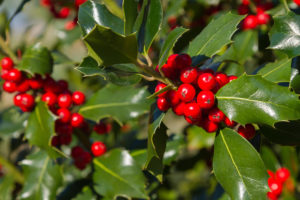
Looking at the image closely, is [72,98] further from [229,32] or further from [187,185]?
[187,185]

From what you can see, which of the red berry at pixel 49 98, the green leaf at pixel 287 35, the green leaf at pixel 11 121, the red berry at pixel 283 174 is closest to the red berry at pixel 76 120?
the red berry at pixel 49 98

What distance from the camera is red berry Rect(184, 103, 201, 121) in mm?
1015

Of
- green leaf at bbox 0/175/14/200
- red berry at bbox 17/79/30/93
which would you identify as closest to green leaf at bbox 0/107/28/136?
red berry at bbox 17/79/30/93

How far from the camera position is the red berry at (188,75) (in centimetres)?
104

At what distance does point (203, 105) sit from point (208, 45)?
9.4 inches

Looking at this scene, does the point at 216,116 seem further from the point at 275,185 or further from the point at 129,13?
the point at 275,185

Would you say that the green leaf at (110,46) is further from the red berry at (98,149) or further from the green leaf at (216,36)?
the red berry at (98,149)

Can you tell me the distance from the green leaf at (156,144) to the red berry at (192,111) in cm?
8

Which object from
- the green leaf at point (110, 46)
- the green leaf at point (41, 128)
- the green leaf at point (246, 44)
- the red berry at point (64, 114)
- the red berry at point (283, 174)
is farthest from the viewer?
the red berry at point (283, 174)

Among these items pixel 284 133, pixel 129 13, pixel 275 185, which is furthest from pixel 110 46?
pixel 275 185

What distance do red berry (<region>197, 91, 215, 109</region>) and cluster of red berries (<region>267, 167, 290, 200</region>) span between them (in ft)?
3.72

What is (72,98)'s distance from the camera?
1628mm

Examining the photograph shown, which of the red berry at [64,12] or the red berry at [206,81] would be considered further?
the red berry at [64,12]

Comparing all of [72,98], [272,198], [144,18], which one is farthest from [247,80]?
[272,198]
